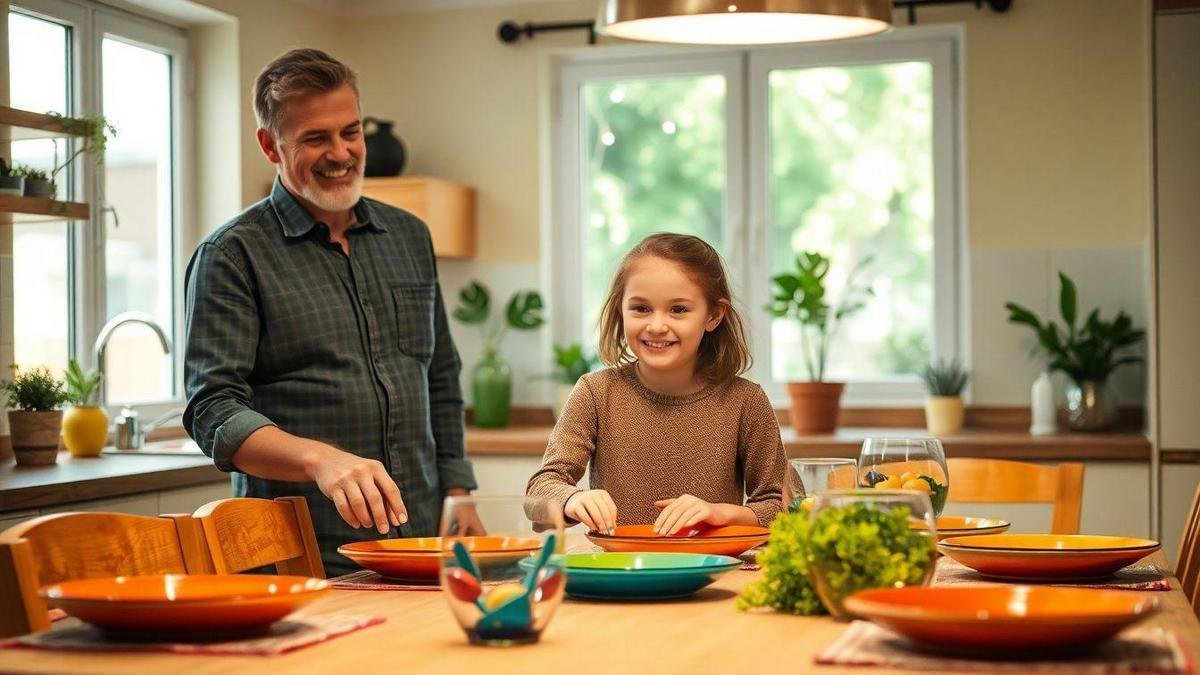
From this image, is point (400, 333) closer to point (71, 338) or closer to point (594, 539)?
point (594, 539)

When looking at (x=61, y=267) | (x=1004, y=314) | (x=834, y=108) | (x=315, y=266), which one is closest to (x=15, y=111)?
(x=61, y=267)

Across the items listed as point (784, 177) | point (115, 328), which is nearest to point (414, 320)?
point (115, 328)

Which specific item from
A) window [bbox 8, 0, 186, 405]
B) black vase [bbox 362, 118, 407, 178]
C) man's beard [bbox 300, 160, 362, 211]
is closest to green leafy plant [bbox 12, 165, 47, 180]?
window [bbox 8, 0, 186, 405]

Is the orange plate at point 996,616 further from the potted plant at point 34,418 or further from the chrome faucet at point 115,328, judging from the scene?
the chrome faucet at point 115,328

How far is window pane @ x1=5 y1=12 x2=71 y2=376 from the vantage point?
3875mm

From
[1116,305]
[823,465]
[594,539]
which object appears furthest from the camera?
[1116,305]

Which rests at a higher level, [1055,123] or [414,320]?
[1055,123]

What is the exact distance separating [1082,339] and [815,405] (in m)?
0.89

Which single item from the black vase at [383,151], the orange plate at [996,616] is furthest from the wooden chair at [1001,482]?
the black vase at [383,151]

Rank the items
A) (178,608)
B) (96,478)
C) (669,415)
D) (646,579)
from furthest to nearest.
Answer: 1. (96,478)
2. (669,415)
3. (646,579)
4. (178,608)

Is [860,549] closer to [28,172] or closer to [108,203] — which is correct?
[28,172]

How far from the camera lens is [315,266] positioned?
2471 mm

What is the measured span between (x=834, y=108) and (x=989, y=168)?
1.87ft

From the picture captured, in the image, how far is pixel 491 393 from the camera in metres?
4.83
